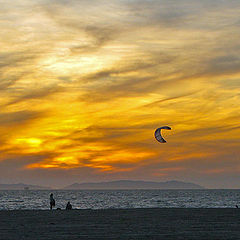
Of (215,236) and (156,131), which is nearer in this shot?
(215,236)

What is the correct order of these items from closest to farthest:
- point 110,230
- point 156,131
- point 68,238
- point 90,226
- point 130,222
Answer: point 68,238, point 110,230, point 90,226, point 130,222, point 156,131

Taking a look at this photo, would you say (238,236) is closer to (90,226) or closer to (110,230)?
(110,230)

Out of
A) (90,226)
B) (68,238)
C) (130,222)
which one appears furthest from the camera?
(130,222)

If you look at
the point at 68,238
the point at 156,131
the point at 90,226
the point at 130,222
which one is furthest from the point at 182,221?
the point at 156,131

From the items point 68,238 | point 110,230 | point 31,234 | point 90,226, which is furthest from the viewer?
point 90,226

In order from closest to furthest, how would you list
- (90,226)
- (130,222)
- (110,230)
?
(110,230) → (90,226) → (130,222)

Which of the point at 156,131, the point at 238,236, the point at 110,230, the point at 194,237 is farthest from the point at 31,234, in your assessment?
the point at 156,131

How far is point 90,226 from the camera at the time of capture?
25906mm

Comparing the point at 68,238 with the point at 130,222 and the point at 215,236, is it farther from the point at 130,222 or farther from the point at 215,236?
the point at 130,222

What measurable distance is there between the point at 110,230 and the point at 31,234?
401 cm

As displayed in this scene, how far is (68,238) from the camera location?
67.7 ft

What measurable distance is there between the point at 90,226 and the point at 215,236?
24.7 feet

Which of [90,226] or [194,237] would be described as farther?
[90,226]

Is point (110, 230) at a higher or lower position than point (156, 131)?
lower
